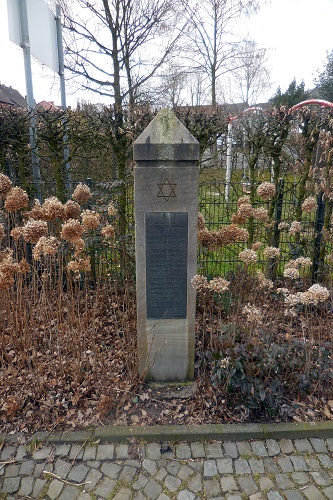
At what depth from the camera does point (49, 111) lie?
4.84 meters

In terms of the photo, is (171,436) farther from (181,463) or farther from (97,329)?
(97,329)

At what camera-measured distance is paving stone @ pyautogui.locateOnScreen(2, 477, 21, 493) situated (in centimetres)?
215

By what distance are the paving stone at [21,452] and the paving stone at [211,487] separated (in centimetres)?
125

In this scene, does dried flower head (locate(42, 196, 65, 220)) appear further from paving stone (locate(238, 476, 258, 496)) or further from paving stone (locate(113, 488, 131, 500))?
paving stone (locate(238, 476, 258, 496))

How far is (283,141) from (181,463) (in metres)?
4.21

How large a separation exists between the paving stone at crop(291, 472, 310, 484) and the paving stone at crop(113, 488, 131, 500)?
42.2 inches

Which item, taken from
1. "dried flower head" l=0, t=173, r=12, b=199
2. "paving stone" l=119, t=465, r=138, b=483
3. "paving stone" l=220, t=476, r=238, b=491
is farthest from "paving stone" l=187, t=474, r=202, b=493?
"dried flower head" l=0, t=173, r=12, b=199

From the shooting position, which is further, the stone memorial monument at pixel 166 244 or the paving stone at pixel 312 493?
the stone memorial monument at pixel 166 244

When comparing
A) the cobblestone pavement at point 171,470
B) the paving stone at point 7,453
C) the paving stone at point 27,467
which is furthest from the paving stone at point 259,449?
the paving stone at point 7,453

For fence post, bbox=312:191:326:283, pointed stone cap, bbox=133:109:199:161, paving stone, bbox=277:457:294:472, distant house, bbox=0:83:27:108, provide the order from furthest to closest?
distant house, bbox=0:83:27:108
fence post, bbox=312:191:326:283
pointed stone cap, bbox=133:109:199:161
paving stone, bbox=277:457:294:472

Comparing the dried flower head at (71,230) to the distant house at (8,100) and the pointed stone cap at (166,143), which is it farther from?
the distant house at (8,100)

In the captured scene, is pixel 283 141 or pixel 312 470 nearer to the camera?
pixel 312 470

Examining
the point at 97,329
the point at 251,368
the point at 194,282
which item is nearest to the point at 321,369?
the point at 251,368

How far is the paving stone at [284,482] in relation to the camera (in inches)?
85.4
